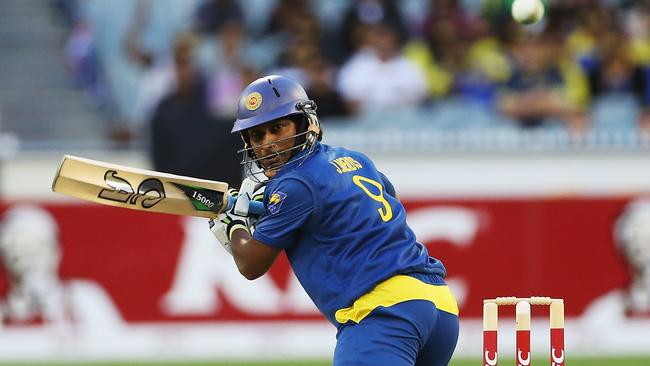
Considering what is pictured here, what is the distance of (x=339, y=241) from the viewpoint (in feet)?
16.5

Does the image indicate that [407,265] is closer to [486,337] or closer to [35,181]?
[486,337]

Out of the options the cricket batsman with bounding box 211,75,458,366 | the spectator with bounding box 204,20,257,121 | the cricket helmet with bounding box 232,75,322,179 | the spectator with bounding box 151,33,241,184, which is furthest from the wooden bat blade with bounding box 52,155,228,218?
the spectator with bounding box 204,20,257,121

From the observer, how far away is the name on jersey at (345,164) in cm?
514

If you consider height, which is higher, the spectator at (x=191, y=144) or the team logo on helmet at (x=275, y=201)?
the spectator at (x=191, y=144)

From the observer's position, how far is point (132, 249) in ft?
36.6

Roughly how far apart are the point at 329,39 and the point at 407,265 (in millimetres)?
8518

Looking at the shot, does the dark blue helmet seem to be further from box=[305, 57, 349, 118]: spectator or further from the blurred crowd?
box=[305, 57, 349, 118]: spectator

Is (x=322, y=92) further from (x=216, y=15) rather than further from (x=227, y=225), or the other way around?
(x=227, y=225)

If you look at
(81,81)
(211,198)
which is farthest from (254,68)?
(211,198)

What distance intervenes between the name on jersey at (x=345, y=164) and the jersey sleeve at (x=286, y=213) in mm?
180

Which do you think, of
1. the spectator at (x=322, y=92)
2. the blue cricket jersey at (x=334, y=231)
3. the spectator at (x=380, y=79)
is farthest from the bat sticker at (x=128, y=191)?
the spectator at (x=380, y=79)

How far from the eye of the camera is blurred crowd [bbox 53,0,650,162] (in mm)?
12461

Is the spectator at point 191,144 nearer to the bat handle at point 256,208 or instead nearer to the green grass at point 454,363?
the green grass at point 454,363

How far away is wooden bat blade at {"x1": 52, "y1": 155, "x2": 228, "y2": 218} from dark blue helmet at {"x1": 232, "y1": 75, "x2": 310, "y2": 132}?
312 mm
